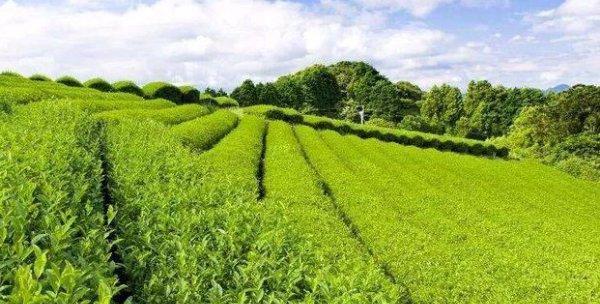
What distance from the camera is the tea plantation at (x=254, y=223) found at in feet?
22.1

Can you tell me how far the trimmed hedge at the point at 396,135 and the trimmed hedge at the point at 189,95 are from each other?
26.8 feet

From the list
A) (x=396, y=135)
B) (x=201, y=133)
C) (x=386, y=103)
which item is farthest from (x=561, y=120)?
(x=201, y=133)

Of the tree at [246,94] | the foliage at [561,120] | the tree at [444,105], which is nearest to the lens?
the foliage at [561,120]

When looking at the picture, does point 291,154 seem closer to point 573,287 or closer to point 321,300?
point 573,287

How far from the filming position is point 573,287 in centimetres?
1625

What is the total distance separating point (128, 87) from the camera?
57.7 metres

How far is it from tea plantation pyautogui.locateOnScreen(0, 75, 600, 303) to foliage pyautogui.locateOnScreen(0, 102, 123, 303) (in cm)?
3

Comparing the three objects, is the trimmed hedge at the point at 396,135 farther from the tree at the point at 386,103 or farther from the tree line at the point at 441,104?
the tree at the point at 386,103

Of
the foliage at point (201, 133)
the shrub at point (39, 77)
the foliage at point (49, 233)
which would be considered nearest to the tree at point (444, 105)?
the shrub at point (39, 77)

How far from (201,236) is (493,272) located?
10.7m

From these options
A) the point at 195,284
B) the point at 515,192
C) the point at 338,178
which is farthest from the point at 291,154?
the point at 195,284

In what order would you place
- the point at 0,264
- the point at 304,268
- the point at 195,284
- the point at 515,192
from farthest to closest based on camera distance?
the point at 515,192, the point at 304,268, the point at 195,284, the point at 0,264

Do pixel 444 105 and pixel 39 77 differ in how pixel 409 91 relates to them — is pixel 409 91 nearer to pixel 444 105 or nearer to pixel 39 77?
pixel 444 105

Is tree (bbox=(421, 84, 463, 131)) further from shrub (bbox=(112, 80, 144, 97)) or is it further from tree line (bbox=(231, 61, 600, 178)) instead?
shrub (bbox=(112, 80, 144, 97))
